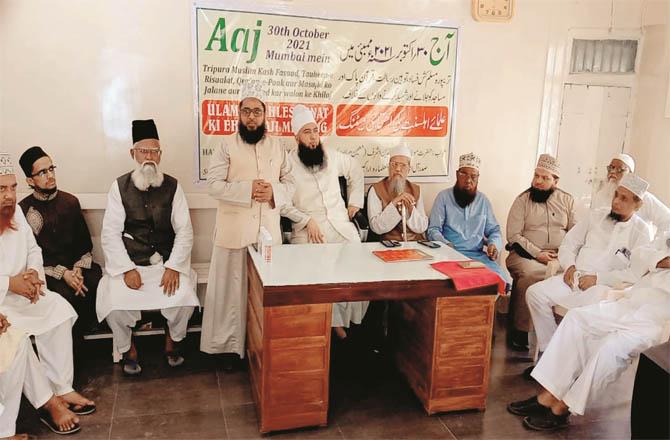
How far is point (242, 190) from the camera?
135 inches

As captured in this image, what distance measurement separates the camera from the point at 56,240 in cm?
353

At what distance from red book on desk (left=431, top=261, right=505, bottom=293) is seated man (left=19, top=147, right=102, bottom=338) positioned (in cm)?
220

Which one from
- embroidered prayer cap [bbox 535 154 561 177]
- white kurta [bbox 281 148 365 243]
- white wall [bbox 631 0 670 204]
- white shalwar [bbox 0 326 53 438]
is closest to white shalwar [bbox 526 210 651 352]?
embroidered prayer cap [bbox 535 154 561 177]

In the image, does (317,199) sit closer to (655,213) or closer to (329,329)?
(329,329)

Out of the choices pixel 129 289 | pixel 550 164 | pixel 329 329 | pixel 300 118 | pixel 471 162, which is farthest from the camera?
Answer: pixel 550 164

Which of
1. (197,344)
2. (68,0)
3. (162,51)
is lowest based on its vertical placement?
(197,344)

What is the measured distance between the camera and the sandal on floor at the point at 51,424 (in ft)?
9.06

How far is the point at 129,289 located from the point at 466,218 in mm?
2386

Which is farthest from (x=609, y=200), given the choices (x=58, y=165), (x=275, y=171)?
(x=58, y=165)

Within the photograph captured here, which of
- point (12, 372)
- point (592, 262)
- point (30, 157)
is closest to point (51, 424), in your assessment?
point (12, 372)

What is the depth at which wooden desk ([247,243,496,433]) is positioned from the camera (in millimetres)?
2688

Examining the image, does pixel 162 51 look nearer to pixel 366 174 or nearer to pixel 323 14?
pixel 323 14

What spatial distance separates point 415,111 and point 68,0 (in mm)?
2602

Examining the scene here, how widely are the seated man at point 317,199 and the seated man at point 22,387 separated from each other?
1.69m
